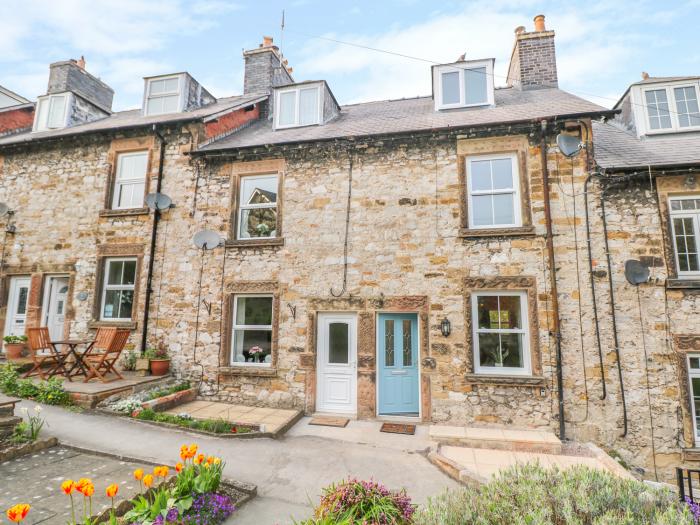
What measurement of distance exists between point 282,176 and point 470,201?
4522 millimetres

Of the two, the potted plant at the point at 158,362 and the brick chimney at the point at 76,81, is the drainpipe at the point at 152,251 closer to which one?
the potted plant at the point at 158,362

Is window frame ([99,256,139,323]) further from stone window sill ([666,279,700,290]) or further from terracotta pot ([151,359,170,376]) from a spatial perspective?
stone window sill ([666,279,700,290])

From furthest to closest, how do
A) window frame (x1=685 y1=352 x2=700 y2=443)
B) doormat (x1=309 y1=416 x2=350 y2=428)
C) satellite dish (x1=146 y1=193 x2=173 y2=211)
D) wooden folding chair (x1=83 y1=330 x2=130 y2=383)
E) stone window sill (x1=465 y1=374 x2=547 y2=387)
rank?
1. satellite dish (x1=146 y1=193 x2=173 y2=211)
2. wooden folding chair (x1=83 y1=330 x2=130 y2=383)
3. doormat (x1=309 y1=416 x2=350 y2=428)
4. stone window sill (x1=465 y1=374 x2=547 y2=387)
5. window frame (x1=685 y1=352 x2=700 y2=443)

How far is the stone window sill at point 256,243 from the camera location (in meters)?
8.66

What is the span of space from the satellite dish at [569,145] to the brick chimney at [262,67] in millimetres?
9238

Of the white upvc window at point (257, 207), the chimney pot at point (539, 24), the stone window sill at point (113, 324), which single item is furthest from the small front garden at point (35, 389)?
the chimney pot at point (539, 24)

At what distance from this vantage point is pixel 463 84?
976cm

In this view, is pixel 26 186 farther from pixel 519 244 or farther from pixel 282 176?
pixel 519 244

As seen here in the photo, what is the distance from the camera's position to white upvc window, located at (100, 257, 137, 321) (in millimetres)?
9414

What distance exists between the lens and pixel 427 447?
6.24 m

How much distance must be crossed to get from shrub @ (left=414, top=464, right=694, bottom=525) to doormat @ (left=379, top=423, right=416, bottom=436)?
156 inches

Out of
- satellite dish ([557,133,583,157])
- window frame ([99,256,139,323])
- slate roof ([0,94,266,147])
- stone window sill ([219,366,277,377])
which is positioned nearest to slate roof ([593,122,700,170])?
satellite dish ([557,133,583,157])

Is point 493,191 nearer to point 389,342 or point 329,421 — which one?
point 389,342

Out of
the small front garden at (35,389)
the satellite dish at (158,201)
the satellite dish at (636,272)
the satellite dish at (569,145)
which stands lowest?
the small front garden at (35,389)
